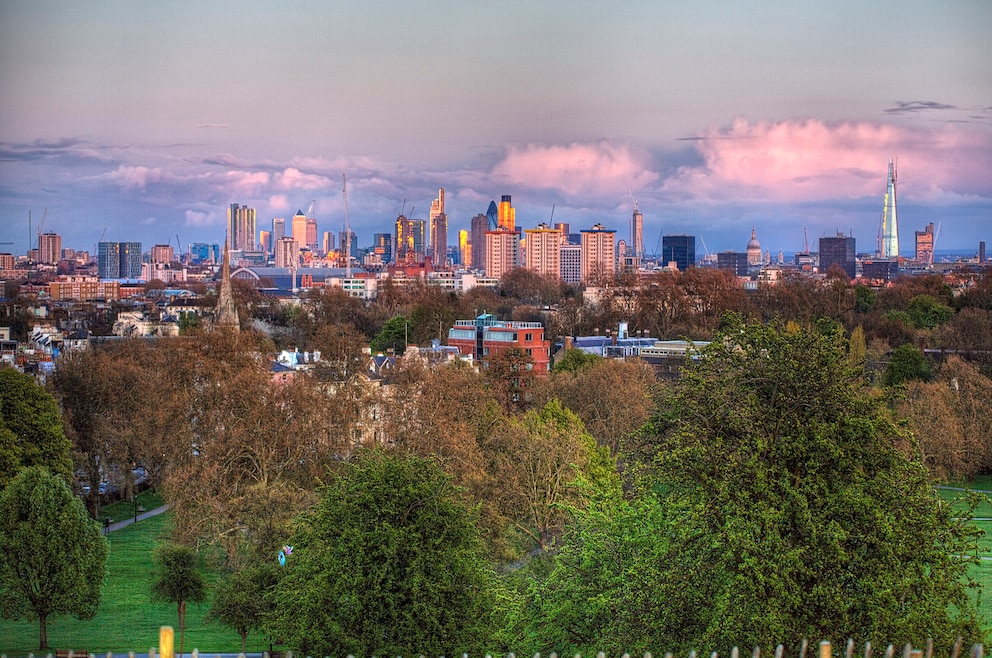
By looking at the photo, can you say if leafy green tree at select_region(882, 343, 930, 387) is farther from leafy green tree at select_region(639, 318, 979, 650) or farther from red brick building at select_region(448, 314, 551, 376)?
leafy green tree at select_region(639, 318, 979, 650)

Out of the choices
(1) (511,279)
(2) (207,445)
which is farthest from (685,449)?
(1) (511,279)

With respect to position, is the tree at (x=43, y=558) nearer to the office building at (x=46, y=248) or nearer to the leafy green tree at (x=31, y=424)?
the leafy green tree at (x=31, y=424)

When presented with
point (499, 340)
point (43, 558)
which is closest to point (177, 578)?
point (43, 558)

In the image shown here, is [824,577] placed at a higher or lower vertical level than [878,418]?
lower

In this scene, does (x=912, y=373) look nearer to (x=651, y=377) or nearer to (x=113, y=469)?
(x=651, y=377)

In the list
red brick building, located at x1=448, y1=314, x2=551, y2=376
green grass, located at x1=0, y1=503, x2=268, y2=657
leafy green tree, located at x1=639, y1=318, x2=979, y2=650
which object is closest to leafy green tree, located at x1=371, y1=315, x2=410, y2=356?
red brick building, located at x1=448, y1=314, x2=551, y2=376

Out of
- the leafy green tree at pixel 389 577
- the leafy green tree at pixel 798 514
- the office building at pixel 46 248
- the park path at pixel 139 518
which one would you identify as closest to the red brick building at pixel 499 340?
the park path at pixel 139 518

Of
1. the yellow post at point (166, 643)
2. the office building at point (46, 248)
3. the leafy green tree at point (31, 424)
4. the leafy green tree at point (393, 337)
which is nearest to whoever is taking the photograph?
the yellow post at point (166, 643)

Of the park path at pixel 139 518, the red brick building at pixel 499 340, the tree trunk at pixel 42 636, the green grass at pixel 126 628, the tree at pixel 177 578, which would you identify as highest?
the red brick building at pixel 499 340
